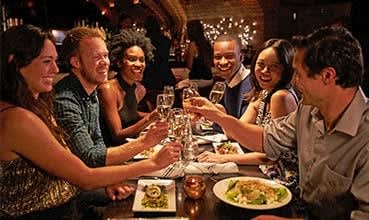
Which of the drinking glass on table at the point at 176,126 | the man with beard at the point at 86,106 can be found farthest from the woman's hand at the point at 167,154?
the drinking glass on table at the point at 176,126

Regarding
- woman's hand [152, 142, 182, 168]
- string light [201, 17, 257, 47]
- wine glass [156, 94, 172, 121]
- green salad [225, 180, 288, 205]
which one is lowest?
green salad [225, 180, 288, 205]

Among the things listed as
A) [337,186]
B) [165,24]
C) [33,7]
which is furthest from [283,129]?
[165,24]

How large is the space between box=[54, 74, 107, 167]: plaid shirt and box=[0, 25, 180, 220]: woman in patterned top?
25 centimetres

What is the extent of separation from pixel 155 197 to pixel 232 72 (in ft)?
7.06

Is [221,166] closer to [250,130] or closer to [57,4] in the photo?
[250,130]

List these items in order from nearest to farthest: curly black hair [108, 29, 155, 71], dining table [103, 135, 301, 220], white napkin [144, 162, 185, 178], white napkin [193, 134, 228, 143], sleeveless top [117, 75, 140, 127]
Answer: dining table [103, 135, 301, 220] < white napkin [144, 162, 185, 178] < white napkin [193, 134, 228, 143] < sleeveless top [117, 75, 140, 127] < curly black hair [108, 29, 155, 71]

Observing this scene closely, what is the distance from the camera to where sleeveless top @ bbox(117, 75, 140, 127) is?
9.89 feet

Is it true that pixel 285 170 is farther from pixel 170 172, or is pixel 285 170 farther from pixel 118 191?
pixel 118 191

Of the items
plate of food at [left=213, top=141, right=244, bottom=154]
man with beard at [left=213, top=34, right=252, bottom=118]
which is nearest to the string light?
man with beard at [left=213, top=34, right=252, bottom=118]

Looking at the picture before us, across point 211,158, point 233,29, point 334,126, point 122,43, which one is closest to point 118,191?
point 211,158

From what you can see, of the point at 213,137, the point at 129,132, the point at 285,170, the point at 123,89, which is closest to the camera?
the point at 285,170

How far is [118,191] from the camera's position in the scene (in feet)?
4.99

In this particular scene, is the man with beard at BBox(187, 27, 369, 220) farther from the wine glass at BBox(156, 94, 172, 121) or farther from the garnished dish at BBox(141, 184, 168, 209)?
the wine glass at BBox(156, 94, 172, 121)

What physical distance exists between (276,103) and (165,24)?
7893 mm
